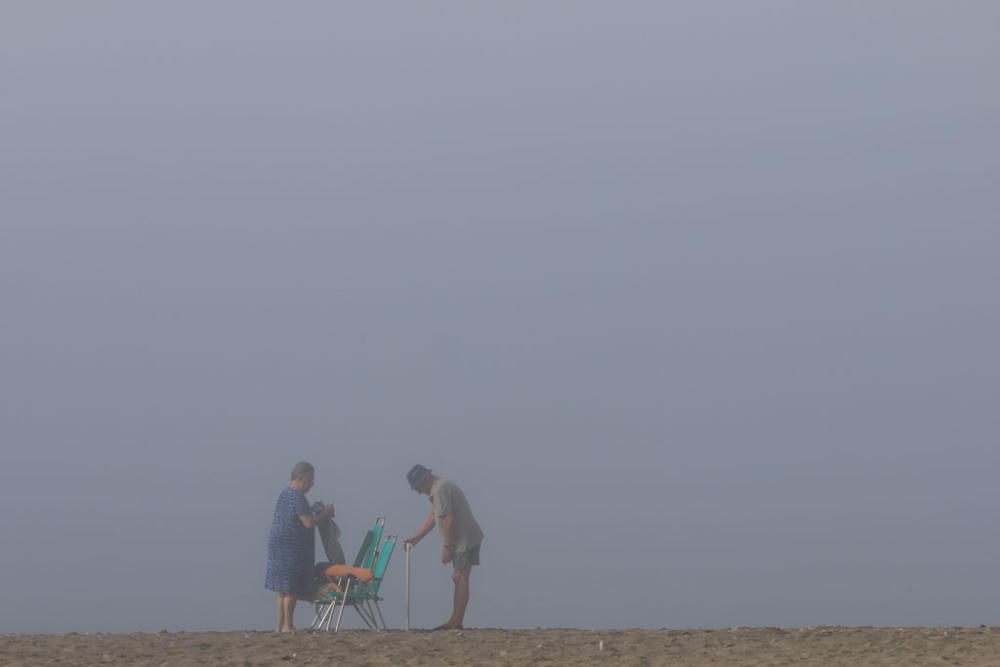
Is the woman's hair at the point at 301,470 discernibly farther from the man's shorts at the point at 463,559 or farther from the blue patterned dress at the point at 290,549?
the man's shorts at the point at 463,559

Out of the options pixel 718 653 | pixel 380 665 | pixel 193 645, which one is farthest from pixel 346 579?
pixel 718 653

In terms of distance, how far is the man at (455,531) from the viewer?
1498 cm

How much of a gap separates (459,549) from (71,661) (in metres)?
3.58

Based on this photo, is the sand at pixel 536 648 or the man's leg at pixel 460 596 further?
the man's leg at pixel 460 596

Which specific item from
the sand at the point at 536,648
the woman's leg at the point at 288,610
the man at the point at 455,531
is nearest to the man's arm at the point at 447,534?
the man at the point at 455,531

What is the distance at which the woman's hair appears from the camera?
15195 millimetres

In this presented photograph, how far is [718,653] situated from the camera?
12773mm

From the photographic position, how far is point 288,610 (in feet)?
50.1

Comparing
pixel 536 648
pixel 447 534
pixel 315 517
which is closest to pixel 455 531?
pixel 447 534

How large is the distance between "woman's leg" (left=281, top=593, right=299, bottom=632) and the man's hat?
1.48 m

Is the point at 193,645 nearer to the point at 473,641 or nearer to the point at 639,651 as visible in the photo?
the point at 473,641

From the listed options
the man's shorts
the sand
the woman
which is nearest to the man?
the man's shorts

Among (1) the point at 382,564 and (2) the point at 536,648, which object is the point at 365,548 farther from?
(2) the point at 536,648

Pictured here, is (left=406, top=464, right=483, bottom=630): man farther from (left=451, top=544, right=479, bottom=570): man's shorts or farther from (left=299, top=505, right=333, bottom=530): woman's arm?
(left=299, top=505, right=333, bottom=530): woman's arm
